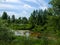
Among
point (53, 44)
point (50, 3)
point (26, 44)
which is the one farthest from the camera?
point (50, 3)

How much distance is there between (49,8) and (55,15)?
1.60 metres

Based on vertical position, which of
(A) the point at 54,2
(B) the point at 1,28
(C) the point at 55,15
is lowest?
(B) the point at 1,28

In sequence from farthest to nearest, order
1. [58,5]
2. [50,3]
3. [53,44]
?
[50,3] < [58,5] < [53,44]

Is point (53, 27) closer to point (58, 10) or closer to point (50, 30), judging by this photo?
point (50, 30)

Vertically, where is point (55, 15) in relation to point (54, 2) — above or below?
below

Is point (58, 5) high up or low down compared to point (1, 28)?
up

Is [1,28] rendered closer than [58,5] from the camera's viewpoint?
No

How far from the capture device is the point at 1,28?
24.7 meters

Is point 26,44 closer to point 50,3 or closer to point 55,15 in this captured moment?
point 55,15

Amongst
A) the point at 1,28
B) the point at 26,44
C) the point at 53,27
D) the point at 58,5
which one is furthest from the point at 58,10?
the point at 26,44

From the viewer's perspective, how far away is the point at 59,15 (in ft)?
62.4

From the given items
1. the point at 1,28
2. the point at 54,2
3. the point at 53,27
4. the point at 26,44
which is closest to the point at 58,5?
the point at 54,2

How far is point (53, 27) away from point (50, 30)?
459 mm

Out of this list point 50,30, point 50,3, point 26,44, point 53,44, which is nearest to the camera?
point 26,44
